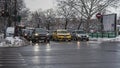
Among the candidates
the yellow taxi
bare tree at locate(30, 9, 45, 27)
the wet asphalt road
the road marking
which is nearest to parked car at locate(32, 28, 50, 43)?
the yellow taxi

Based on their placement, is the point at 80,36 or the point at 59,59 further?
the point at 80,36

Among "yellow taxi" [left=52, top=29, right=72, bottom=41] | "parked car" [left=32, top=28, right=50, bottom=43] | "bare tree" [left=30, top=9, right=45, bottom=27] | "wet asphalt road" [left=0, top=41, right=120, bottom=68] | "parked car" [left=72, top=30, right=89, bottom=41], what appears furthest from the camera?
"bare tree" [left=30, top=9, right=45, bottom=27]

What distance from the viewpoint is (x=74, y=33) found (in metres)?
58.2

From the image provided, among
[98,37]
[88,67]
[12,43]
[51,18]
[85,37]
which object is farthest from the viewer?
[51,18]

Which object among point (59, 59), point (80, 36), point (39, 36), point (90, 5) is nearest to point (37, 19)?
point (90, 5)

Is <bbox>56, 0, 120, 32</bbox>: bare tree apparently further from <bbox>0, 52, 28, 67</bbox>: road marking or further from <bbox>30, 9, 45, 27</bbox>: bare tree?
<bbox>30, 9, 45, 27</bbox>: bare tree

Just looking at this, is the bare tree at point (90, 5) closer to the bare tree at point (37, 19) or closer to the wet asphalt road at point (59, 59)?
the wet asphalt road at point (59, 59)

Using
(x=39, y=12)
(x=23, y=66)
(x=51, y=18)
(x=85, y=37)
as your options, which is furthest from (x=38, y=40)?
(x=39, y=12)

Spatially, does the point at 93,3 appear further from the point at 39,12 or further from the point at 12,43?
the point at 39,12

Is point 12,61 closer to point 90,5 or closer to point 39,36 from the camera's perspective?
point 39,36

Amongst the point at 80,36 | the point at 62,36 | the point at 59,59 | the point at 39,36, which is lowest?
the point at 59,59

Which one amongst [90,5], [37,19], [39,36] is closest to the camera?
[39,36]

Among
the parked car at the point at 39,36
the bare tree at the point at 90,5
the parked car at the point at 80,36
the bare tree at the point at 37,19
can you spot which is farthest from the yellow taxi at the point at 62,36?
the bare tree at the point at 37,19

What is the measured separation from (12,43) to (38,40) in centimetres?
1256
